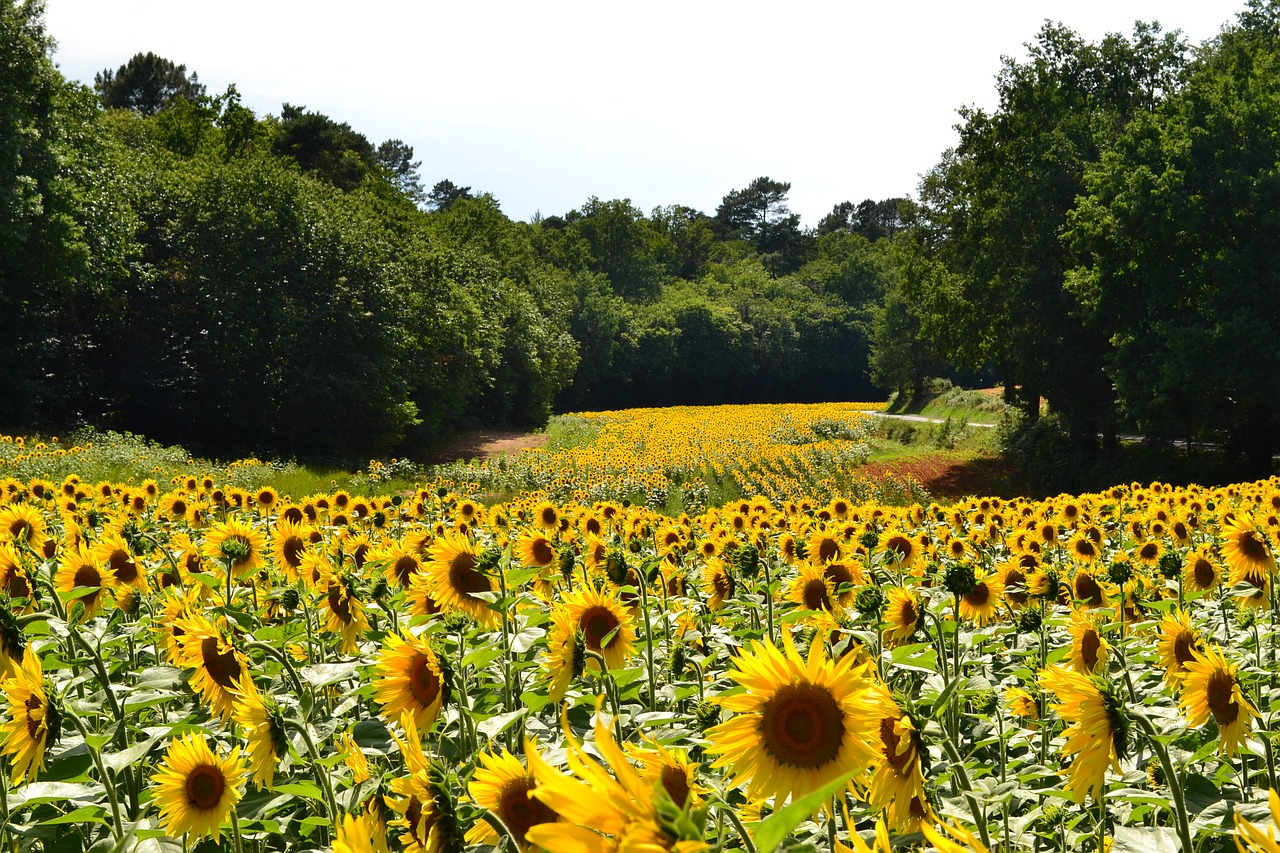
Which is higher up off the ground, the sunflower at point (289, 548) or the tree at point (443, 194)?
the tree at point (443, 194)

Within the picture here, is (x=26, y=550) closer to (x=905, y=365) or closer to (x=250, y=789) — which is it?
(x=250, y=789)

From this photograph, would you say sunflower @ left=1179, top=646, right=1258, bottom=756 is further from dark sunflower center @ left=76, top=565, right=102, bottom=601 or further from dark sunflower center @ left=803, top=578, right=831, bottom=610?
dark sunflower center @ left=76, top=565, right=102, bottom=601

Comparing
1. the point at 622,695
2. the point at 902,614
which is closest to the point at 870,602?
the point at 902,614

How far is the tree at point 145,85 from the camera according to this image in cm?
5516

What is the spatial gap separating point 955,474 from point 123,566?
924 inches

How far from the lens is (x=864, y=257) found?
84812 mm

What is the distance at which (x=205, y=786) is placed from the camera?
76.5 inches

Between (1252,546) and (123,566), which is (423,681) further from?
(1252,546)

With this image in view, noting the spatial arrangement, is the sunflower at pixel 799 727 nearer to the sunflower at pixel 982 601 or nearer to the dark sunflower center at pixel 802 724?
the dark sunflower center at pixel 802 724

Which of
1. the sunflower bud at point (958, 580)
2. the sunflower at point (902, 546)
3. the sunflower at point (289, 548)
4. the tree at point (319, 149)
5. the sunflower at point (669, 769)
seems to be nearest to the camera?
the sunflower at point (669, 769)

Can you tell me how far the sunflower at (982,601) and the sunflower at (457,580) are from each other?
192cm

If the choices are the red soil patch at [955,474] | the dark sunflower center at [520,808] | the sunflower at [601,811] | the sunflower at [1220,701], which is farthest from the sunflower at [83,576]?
the red soil patch at [955,474]

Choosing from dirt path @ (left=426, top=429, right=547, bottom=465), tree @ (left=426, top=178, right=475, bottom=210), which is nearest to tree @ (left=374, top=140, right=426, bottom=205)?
tree @ (left=426, top=178, right=475, bottom=210)

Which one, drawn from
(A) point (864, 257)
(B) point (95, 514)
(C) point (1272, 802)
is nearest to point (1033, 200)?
(B) point (95, 514)
